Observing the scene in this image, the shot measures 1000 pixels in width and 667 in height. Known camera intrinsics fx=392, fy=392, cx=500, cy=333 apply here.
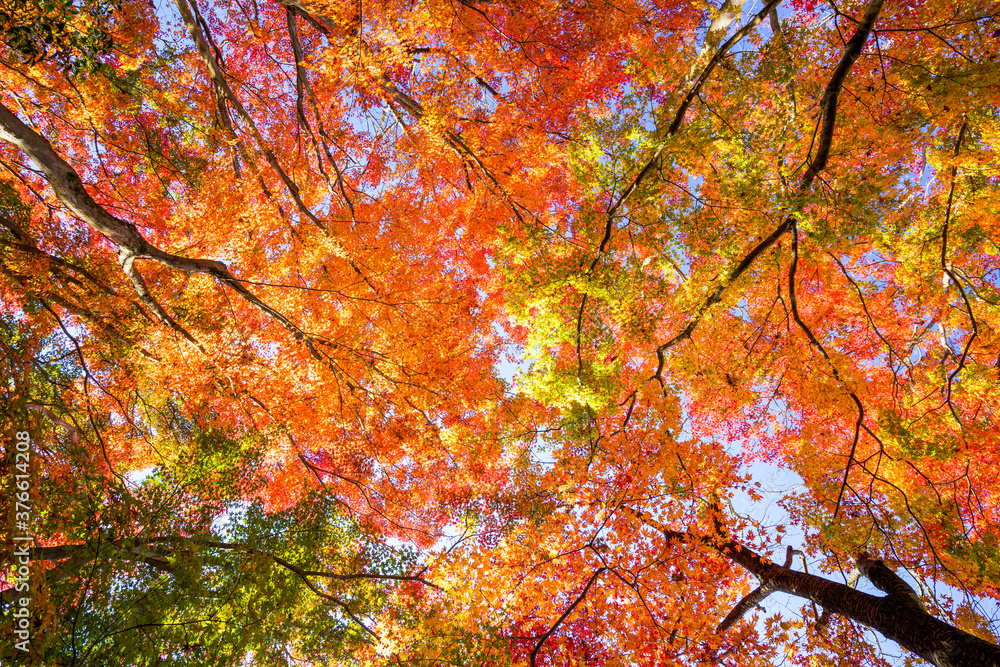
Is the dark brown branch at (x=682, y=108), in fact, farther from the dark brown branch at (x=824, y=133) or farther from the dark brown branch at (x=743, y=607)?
the dark brown branch at (x=743, y=607)

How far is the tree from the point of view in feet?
14.5

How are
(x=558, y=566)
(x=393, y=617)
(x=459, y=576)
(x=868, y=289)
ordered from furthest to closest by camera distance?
(x=868, y=289)
(x=393, y=617)
(x=459, y=576)
(x=558, y=566)

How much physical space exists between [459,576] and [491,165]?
25.2 ft

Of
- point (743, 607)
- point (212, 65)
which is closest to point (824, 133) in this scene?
point (743, 607)

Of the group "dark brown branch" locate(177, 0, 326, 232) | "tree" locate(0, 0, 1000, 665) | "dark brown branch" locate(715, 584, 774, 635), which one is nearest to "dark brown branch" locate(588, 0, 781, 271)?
"tree" locate(0, 0, 1000, 665)

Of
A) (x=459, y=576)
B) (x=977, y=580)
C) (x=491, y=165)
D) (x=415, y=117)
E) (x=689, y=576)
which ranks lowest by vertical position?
(x=459, y=576)

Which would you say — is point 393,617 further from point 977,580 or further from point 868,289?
point 868,289

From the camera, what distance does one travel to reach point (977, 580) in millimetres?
5258

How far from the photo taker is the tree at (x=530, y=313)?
4.43 meters

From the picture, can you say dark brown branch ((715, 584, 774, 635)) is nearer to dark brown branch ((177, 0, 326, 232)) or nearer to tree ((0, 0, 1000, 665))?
tree ((0, 0, 1000, 665))

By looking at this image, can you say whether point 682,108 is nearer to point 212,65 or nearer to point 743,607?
point 212,65

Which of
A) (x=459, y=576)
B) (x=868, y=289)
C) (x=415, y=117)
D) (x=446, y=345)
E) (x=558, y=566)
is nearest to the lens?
(x=558, y=566)

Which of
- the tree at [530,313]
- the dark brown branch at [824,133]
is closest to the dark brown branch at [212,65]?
the tree at [530,313]

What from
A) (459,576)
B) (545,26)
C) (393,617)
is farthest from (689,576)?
(545,26)
